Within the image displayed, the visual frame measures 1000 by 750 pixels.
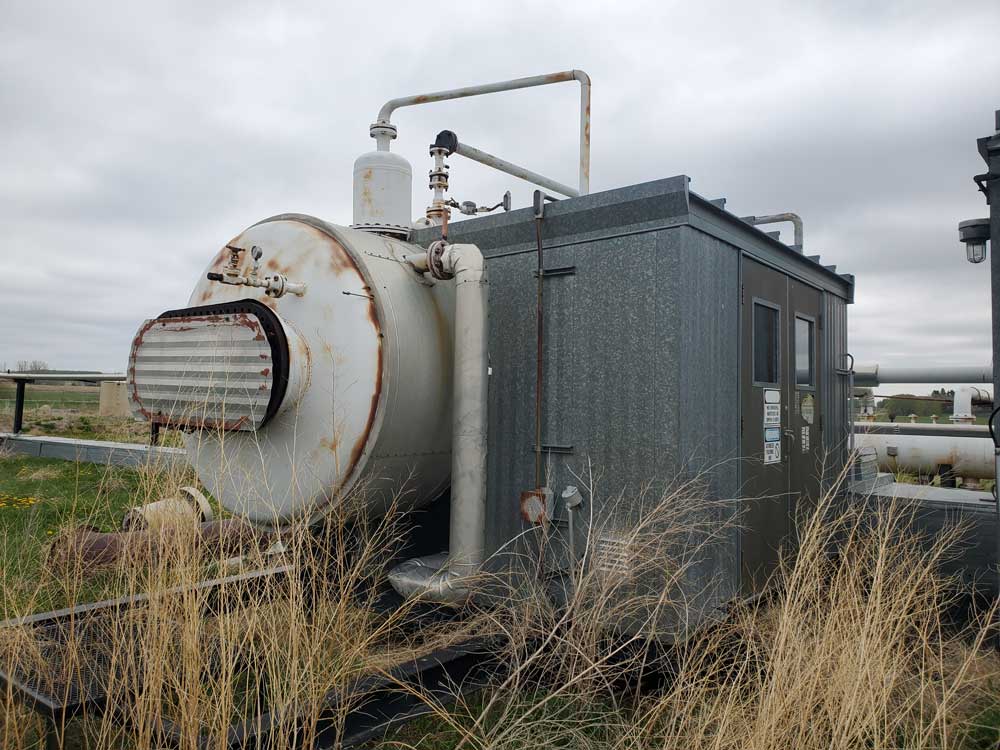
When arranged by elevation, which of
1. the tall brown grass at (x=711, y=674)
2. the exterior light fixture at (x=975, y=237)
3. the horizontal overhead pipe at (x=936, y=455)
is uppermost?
the exterior light fixture at (x=975, y=237)

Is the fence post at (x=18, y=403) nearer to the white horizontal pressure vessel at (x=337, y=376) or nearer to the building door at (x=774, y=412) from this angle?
the white horizontal pressure vessel at (x=337, y=376)

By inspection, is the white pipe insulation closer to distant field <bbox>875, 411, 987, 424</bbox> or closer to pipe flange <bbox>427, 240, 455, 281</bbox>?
pipe flange <bbox>427, 240, 455, 281</bbox>

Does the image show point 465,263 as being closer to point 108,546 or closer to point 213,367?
point 213,367

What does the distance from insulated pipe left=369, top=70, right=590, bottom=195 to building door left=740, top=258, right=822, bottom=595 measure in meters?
1.39

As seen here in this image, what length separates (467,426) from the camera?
4.12m

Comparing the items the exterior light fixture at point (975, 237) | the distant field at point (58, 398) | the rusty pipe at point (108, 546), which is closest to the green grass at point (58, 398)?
the distant field at point (58, 398)

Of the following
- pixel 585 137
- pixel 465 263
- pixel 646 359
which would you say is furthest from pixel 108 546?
pixel 585 137

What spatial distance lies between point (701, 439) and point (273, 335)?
2242 millimetres

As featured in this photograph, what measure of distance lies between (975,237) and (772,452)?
1904 millimetres

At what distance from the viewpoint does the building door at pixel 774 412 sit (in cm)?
435

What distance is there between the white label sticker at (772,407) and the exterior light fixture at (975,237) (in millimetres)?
1519

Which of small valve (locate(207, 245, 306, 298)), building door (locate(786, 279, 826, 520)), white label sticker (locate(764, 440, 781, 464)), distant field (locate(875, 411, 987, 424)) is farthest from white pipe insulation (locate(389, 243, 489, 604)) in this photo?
distant field (locate(875, 411, 987, 424))

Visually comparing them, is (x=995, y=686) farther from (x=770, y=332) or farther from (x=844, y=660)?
(x=770, y=332)

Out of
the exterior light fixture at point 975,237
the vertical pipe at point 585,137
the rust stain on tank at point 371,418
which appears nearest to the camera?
the rust stain on tank at point 371,418
